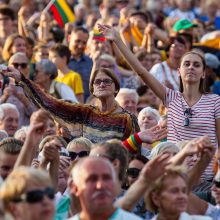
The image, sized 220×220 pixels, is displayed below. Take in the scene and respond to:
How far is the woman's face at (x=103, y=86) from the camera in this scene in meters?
12.5

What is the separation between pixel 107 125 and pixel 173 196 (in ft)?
10.4

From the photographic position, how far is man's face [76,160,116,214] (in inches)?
339

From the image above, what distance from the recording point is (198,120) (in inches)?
474

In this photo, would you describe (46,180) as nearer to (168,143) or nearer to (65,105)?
(168,143)

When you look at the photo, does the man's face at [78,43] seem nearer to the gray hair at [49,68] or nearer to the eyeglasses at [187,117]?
the gray hair at [49,68]

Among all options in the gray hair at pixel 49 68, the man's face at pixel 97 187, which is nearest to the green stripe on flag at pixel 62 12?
the gray hair at pixel 49 68

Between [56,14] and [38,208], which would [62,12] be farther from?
[38,208]

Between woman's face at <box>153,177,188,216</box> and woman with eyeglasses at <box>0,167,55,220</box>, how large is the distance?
1.13 m

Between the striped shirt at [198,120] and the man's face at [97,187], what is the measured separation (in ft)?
11.0

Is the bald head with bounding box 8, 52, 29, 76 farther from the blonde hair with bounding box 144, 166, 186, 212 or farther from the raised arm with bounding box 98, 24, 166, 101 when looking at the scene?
the blonde hair with bounding box 144, 166, 186, 212

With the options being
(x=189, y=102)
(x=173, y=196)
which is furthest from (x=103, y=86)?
(x=173, y=196)

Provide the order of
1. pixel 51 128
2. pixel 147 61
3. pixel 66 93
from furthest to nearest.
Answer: pixel 147 61 < pixel 66 93 < pixel 51 128

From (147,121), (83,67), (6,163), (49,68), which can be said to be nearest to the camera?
(6,163)

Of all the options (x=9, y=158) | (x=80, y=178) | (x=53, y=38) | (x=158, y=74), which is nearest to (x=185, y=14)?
(x=53, y=38)
